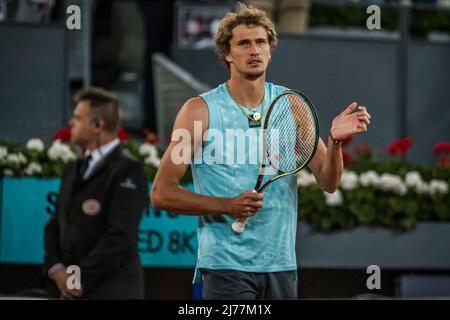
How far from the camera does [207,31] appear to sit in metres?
7.60

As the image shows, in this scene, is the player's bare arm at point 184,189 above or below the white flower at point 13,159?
above

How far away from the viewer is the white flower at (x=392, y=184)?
6.05 m

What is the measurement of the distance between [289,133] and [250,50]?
0.30 metres

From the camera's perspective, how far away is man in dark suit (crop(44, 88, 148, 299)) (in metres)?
4.51

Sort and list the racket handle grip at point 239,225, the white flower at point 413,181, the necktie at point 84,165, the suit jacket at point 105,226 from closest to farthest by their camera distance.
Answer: the racket handle grip at point 239,225 < the suit jacket at point 105,226 < the necktie at point 84,165 < the white flower at point 413,181

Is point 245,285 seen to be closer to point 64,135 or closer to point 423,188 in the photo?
point 64,135

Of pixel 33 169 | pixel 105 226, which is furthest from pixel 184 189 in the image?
pixel 33 169

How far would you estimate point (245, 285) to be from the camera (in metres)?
3.43

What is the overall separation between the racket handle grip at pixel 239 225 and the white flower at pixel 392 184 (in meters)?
2.75

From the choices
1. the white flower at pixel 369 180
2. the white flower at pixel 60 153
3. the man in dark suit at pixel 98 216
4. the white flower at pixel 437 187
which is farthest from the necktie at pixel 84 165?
the white flower at pixel 437 187

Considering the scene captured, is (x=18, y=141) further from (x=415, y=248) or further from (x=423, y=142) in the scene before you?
(x=423, y=142)

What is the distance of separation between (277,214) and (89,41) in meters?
4.27

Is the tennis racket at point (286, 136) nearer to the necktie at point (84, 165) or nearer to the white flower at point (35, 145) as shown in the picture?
the necktie at point (84, 165)

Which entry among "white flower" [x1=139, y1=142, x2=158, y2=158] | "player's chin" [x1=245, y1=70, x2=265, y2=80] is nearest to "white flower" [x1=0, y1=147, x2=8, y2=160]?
"white flower" [x1=139, y1=142, x2=158, y2=158]
